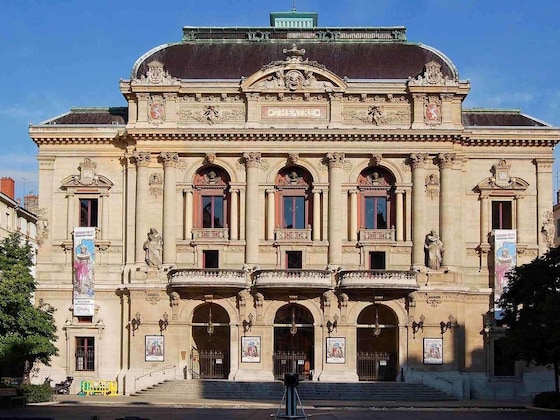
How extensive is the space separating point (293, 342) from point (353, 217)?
986 centimetres

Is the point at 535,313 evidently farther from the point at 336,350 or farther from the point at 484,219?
the point at 336,350

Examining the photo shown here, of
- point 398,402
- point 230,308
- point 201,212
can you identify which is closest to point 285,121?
point 201,212

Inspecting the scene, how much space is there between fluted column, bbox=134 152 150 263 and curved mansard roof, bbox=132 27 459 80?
21.3 feet

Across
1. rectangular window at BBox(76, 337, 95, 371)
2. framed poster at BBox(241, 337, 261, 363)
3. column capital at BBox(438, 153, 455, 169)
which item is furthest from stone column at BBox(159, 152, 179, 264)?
column capital at BBox(438, 153, 455, 169)

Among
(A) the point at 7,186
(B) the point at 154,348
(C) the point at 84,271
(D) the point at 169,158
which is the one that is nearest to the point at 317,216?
(D) the point at 169,158

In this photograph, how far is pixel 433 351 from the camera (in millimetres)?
75312

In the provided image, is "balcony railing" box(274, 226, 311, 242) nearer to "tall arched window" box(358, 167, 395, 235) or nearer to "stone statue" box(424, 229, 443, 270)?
"tall arched window" box(358, 167, 395, 235)

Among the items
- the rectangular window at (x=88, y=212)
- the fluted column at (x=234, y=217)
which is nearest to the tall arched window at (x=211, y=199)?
the fluted column at (x=234, y=217)

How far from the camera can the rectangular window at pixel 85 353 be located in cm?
7738

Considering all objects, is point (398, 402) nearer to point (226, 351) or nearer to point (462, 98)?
point (226, 351)

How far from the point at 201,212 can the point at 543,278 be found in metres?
26.0

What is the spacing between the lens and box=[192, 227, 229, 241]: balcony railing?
7788 centimetres

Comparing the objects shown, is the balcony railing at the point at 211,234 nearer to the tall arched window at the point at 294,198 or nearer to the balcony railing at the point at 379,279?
the tall arched window at the point at 294,198

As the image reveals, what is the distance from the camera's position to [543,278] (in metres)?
64.4
